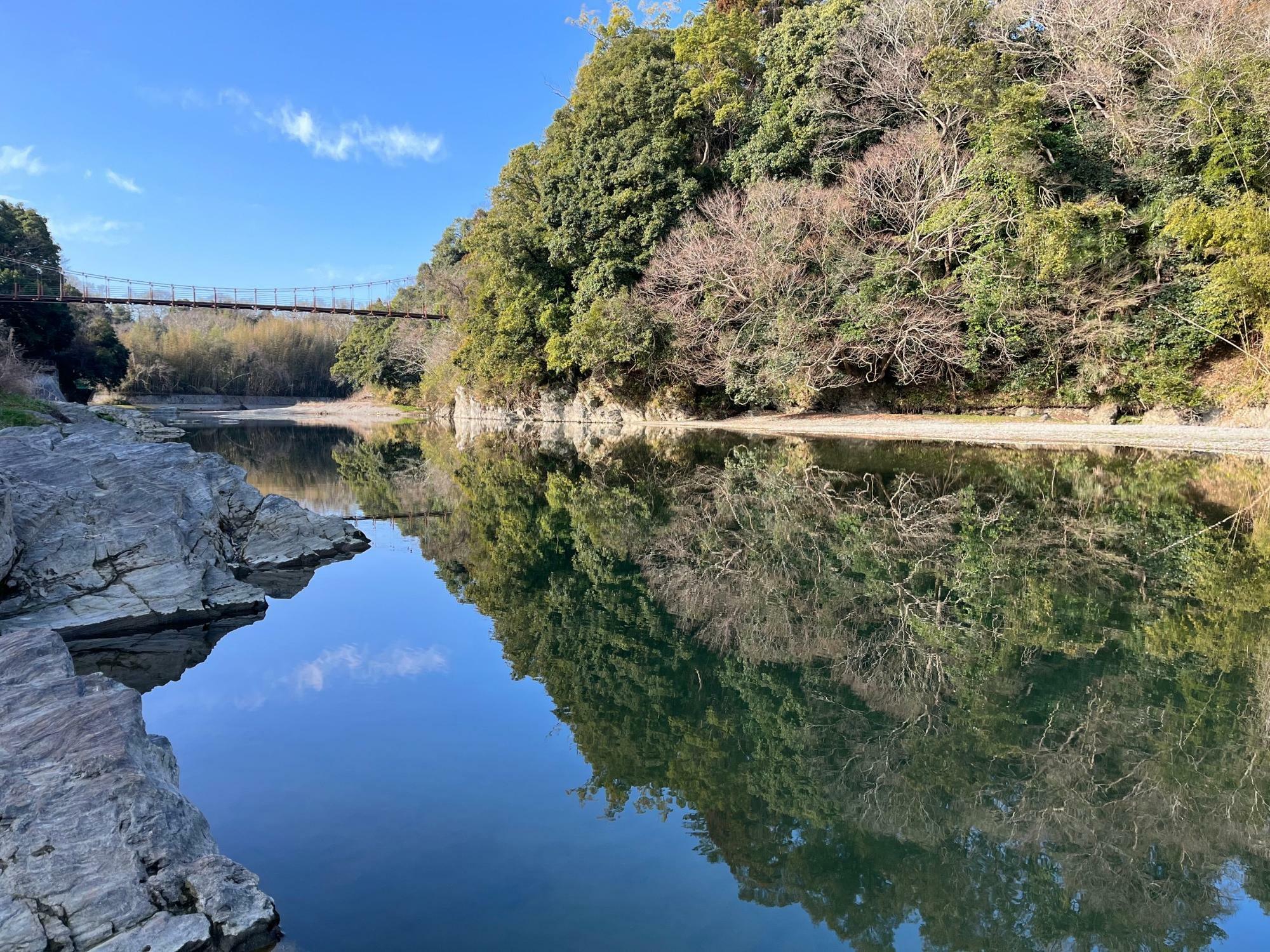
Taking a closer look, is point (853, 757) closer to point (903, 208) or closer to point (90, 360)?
point (903, 208)

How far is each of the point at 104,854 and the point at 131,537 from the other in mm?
4814

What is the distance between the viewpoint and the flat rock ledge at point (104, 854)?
2.18 meters

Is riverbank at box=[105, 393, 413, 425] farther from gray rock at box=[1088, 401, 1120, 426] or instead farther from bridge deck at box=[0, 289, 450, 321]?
gray rock at box=[1088, 401, 1120, 426]

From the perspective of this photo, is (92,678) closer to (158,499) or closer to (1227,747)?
(158,499)

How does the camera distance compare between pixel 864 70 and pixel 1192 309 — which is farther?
pixel 864 70

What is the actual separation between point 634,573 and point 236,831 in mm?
4366

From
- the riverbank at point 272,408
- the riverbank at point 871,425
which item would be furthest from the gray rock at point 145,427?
the riverbank at point 272,408

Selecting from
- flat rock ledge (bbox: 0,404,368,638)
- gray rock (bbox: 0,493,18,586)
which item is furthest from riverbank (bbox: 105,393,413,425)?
gray rock (bbox: 0,493,18,586)

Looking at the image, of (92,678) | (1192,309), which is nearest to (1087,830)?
(92,678)

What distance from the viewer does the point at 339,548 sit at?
8.74 metres

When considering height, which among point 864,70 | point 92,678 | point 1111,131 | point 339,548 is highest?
point 864,70

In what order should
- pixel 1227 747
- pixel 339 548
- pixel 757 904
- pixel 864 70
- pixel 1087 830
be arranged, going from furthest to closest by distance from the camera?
1. pixel 864 70
2. pixel 339 548
3. pixel 1227 747
4. pixel 1087 830
5. pixel 757 904

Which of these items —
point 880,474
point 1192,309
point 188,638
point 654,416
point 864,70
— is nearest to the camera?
point 188,638

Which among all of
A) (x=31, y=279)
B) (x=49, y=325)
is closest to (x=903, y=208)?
(x=49, y=325)
